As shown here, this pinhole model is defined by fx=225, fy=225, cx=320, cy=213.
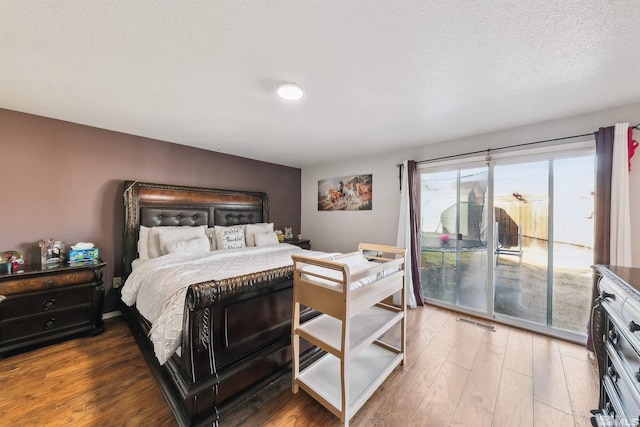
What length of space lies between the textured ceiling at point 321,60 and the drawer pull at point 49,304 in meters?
1.89

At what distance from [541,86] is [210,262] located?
131 inches

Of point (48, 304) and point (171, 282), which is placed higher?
point (171, 282)

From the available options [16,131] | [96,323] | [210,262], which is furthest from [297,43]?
[96,323]

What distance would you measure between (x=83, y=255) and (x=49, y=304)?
518mm

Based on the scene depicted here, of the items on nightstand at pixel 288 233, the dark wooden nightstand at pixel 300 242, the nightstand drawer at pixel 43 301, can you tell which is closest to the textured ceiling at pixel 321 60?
the nightstand drawer at pixel 43 301

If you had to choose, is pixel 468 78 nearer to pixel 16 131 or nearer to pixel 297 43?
pixel 297 43

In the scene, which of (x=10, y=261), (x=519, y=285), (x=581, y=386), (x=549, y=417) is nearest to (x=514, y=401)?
(x=549, y=417)

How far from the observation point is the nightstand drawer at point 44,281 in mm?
2002

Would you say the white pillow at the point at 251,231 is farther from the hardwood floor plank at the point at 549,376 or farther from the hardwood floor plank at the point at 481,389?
the hardwood floor plank at the point at 549,376

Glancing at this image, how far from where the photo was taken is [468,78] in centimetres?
167

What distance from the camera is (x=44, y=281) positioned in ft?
7.02

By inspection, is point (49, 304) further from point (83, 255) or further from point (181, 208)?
point (181, 208)

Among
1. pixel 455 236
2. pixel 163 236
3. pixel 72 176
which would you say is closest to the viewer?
pixel 72 176

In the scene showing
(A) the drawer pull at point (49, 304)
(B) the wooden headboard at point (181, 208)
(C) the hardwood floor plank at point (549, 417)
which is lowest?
(C) the hardwood floor plank at point (549, 417)
